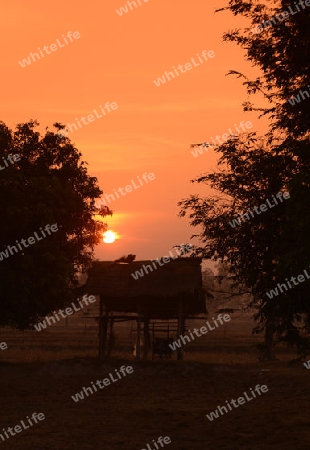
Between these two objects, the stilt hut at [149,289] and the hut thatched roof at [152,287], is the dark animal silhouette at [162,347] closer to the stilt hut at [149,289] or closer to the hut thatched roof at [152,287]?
the stilt hut at [149,289]

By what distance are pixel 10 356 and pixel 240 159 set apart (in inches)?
1289

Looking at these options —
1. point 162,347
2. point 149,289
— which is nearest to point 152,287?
point 149,289

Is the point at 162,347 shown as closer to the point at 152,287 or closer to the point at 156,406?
the point at 152,287

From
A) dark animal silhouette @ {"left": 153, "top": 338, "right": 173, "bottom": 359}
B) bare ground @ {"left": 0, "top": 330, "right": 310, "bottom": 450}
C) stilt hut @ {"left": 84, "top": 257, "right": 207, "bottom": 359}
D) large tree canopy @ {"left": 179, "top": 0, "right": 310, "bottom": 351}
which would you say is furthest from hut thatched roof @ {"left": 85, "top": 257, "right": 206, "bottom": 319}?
large tree canopy @ {"left": 179, "top": 0, "right": 310, "bottom": 351}

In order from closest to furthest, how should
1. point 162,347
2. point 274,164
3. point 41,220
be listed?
point 274,164 → point 41,220 → point 162,347

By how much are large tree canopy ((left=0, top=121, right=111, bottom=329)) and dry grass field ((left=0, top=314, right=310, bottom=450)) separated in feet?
11.5

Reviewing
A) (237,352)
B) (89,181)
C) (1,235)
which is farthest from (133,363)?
A: (237,352)

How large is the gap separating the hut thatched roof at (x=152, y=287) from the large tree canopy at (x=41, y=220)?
1804 mm

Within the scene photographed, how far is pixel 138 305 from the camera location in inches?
1683

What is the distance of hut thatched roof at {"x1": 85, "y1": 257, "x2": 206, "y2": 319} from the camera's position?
1633 inches

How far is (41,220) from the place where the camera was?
3909cm

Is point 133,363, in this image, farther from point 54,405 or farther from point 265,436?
point 265,436

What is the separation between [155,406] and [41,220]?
14379mm

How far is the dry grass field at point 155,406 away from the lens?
66.4 ft
